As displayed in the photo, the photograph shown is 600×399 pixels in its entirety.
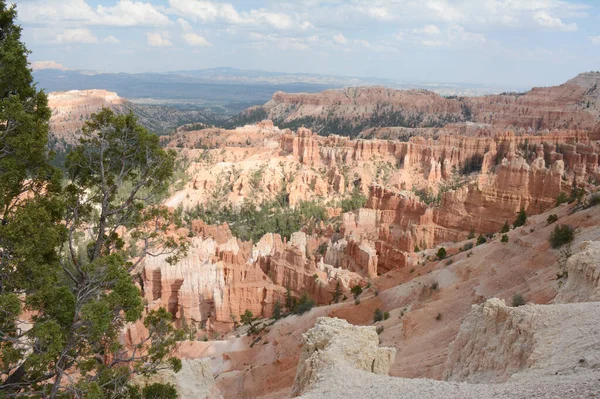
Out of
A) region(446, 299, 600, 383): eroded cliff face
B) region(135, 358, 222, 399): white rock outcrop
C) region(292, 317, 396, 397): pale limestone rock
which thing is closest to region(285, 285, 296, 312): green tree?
region(135, 358, 222, 399): white rock outcrop

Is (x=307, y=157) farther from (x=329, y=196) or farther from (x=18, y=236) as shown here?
(x=18, y=236)

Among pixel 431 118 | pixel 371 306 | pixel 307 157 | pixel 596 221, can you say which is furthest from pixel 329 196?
pixel 431 118

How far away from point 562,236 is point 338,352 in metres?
13.3

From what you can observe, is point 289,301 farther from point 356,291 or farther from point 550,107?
point 550,107

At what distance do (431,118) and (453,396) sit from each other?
137253mm

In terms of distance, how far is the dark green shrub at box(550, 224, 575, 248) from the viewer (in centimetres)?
1945

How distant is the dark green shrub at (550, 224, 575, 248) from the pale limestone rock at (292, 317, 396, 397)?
11.5 metres

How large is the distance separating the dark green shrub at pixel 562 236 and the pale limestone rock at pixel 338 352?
11.5 meters

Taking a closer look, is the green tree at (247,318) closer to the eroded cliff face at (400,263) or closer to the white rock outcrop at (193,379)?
the eroded cliff face at (400,263)

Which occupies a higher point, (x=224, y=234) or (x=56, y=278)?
(x=56, y=278)

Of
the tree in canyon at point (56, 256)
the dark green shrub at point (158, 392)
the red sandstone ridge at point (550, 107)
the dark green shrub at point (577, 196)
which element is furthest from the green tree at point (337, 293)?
the red sandstone ridge at point (550, 107)

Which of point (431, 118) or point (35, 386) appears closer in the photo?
point (35, 386)

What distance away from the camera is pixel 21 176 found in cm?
898

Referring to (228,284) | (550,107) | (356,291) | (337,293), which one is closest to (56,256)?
(356,291)
